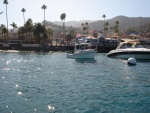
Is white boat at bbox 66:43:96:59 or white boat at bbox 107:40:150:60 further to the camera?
white boat at bbox 66:43:96:59

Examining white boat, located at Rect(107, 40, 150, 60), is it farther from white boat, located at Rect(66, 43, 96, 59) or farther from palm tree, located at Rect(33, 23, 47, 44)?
palm tree, located at Rect(33, 23, 47, 44)

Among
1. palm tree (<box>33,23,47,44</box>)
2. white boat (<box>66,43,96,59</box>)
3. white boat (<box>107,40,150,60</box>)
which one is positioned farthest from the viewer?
palm tree (<box>33,23,47,44</box>)

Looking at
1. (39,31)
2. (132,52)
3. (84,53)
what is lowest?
(84,53)

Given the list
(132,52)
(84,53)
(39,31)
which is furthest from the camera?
(39,31)

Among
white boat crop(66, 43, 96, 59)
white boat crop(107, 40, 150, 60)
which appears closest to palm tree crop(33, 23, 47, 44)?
white boat crop(107, 40, 150, 60)

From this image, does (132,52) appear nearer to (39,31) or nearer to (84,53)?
(84,53)

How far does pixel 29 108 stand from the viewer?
2095cm

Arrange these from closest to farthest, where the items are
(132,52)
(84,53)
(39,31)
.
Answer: (84,53)
(132,52)
(39,31)

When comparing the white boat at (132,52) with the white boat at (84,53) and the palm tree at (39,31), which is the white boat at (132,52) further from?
the palm tree at (39,31)

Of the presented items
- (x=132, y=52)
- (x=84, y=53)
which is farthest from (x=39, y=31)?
(x=132, y=52)

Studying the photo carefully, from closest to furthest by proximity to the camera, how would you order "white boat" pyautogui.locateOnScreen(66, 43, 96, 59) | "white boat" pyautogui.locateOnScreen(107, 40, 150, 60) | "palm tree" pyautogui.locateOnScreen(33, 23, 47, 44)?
"white boat" pyautogui.locateOnScreen(107, 40, 150, 60)
"white boat" pyautogui.locateOnScreen(66, 43, 96, 59)
"palm tree" pyautogui.locateOnScreen(33, 23, 47, 44)

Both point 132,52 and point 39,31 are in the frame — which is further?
point 39,31

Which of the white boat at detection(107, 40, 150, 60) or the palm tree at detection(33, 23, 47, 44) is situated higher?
the palm tree at detection(33, 23, 47, 44)

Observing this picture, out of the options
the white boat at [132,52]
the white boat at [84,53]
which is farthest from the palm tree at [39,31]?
the white boat at [84,53]
